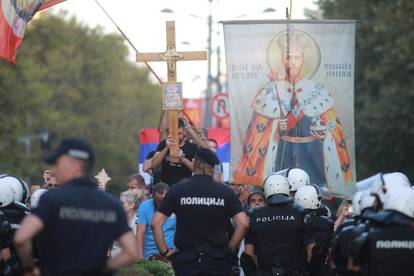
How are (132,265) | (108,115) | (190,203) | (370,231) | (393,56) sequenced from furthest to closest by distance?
(108,115)
(393,56)
(132,265)
(190,203)
(370,231)

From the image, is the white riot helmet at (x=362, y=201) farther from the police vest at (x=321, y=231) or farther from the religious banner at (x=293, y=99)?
the religious banner at (x=293, y=99)

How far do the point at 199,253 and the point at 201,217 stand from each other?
1.10 feet

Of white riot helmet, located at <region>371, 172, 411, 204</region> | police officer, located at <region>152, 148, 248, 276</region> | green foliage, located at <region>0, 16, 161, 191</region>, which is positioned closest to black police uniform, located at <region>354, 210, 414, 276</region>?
white riot helmet, located at <region>371, 172, 411, 204</region>

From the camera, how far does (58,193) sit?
28.9 ft

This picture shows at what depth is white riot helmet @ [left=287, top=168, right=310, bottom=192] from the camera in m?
14.2

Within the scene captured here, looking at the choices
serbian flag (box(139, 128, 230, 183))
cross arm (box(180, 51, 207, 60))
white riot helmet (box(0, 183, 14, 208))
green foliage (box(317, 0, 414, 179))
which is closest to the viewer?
white riot helmet (box(0, 183, 14, 208))

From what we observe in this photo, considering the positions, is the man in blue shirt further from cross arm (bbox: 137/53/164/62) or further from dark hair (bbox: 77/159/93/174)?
dark hair (bbox: 77/159/93/174)

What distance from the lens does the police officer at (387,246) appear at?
1016cm

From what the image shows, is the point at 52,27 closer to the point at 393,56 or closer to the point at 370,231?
the point at 393,56

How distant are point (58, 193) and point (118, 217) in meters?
0.46

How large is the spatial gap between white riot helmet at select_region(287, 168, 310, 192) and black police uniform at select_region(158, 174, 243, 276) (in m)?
2.74

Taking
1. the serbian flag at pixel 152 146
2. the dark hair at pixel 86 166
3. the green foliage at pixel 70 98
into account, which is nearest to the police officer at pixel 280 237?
the dark hair at pixel 86 166

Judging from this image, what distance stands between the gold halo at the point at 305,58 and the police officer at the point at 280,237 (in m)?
3.16

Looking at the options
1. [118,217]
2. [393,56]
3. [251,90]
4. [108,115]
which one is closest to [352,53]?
[251,90]
